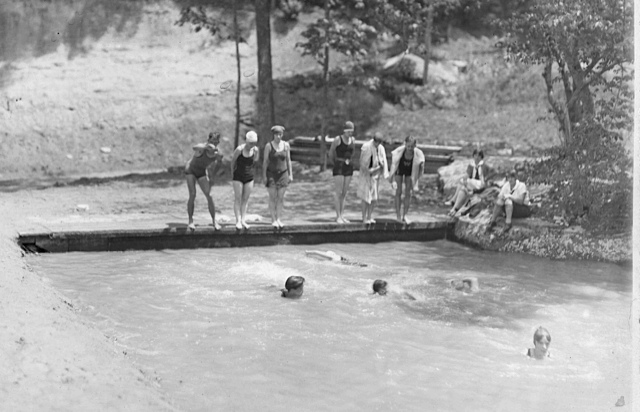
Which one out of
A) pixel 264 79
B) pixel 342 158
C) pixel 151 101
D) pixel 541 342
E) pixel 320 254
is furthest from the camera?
pixel 151 101

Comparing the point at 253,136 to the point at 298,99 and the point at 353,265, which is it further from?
the point at 298,99

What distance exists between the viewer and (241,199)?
1427 cm

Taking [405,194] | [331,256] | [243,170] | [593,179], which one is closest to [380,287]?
[331,256]

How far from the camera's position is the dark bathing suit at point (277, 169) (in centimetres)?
1419

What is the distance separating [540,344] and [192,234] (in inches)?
264

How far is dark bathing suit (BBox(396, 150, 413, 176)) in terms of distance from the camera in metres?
15.1

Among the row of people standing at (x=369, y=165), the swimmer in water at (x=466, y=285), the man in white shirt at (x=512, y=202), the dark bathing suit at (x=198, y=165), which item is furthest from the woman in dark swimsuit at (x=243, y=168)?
the man in white shirt at (x=512, y=202)

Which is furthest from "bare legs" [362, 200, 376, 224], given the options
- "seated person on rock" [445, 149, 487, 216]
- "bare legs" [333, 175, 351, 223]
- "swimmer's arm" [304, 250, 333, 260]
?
"seated person on rock" [445, 149, 487, 216]

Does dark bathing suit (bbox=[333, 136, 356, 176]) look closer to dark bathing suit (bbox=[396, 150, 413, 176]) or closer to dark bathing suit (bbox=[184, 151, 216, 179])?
dark bathing suit (bbox=[396, 150, 413, 176])

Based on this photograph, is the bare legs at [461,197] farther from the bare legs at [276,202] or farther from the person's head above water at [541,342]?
the person's head above water at [541,342]

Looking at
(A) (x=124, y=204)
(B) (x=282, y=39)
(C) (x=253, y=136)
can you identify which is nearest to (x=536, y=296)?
(C) (x=253, y=136)

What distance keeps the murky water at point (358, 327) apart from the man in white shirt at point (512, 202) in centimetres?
81

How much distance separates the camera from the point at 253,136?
1340 centimetres

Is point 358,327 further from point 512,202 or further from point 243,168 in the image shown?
point 512,202
